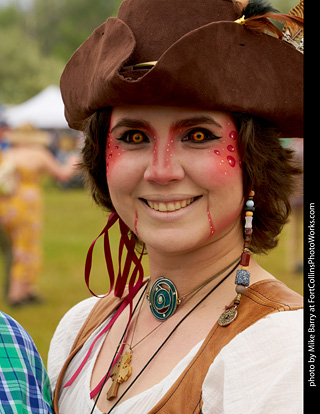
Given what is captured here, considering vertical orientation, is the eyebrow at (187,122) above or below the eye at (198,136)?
above

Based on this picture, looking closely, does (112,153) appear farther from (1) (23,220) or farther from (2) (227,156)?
(1) (23,220)

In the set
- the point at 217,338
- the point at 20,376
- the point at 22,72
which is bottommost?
the point at 20,376

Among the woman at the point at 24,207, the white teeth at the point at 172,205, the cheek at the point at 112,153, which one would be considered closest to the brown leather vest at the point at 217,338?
the white teeth at the point at 172,205

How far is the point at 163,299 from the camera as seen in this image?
1.92 meters

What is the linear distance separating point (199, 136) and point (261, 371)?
0.61 m

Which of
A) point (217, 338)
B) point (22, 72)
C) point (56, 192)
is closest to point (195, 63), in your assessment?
point (217, 338)

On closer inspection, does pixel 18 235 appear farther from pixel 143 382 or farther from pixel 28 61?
pixel 28 61

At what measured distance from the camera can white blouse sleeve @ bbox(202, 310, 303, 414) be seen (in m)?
1.40

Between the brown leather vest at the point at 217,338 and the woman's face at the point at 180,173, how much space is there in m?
0.21

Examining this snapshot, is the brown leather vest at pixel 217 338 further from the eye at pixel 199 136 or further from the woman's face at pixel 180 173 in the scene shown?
the eye at pixel 199 136

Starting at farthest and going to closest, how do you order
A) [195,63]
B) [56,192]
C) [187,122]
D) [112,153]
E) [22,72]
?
[22,72]
[56,192]
[112,153]
[187,122]
[195,63]

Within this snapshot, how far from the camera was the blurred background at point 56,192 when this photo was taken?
724cm

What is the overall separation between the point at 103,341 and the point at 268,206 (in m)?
0.66
